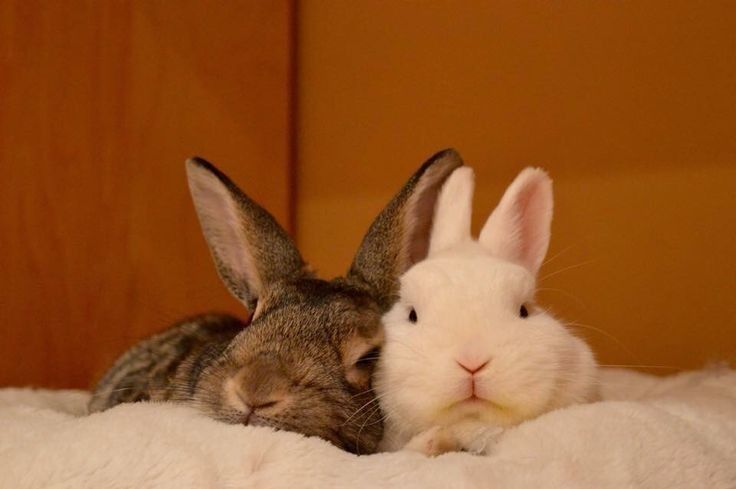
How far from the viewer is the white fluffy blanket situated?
0.65m

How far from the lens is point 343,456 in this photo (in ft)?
2.36

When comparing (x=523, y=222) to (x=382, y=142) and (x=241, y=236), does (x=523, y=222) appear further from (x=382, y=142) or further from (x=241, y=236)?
(x=382, y=142)

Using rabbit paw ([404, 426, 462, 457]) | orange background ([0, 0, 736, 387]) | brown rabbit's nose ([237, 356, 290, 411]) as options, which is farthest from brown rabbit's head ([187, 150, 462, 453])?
orange background ([0, 0, 736, 387])

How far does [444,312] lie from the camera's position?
35.3 inches

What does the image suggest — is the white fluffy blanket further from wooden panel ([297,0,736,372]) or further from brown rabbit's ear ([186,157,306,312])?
wooden panel ([297,0,736,372])

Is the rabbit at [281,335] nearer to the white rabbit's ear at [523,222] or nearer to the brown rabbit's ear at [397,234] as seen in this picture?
the brown rabbit's ear at [397,234]

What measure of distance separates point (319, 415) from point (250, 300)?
1.43ft

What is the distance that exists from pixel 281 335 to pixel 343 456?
0.26 meters

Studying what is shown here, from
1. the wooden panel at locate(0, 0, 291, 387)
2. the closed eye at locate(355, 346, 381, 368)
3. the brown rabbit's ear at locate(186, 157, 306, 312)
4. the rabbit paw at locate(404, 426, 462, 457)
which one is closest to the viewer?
the rabbit paw at locate(404, 426, 462, 457)

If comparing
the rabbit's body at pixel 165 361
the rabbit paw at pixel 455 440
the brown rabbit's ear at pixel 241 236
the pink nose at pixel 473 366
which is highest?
the brown rabbit's ear at pixel 241 236

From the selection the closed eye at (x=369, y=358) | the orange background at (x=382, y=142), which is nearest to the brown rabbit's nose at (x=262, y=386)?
the closed eye at (x=369, y=358)

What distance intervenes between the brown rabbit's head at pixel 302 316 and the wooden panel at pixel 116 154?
21.6 inches

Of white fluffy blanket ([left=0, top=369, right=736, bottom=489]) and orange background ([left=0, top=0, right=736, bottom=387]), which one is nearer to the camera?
white fluffy blanket ([left=0, top=369, right=736, bottom=489])

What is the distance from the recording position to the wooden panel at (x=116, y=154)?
61.6 inches
